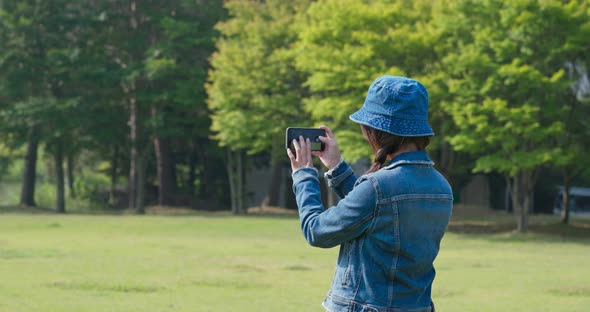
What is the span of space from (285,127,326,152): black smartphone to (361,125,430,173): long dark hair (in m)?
0.23

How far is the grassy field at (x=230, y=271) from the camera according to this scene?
44.1 ft

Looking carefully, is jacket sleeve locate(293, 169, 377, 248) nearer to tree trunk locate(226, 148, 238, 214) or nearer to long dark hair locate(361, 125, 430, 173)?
long dark hair locate(361, 125, 430, 173)

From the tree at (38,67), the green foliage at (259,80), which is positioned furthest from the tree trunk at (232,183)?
the tree at (38,67)

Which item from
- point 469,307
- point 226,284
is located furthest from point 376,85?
point 226,284

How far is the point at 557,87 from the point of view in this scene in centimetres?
3109

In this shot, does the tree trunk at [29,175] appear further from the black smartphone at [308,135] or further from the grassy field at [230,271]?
the black smartphone at [308,135]

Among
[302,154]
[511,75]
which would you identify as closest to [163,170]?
[511,75]

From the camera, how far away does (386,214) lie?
3.91m

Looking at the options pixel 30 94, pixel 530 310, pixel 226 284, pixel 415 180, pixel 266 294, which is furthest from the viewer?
pixel 30 94

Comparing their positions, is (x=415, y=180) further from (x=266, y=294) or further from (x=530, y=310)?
(x=266, y=294)

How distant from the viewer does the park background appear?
16.9 m

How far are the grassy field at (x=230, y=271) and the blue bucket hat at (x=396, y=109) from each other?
8771 mm

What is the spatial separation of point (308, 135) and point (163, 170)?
1966 inches

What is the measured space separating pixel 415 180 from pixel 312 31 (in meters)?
33.2
